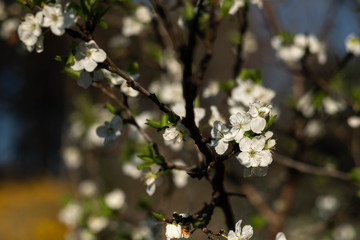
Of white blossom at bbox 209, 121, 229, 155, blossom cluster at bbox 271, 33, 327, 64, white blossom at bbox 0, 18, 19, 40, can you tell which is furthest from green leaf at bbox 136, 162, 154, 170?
white blossom at bbox 0, 18, 19, 40

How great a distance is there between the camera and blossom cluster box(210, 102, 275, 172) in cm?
101

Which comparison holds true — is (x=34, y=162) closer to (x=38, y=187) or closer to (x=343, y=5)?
(x=38, y=187)

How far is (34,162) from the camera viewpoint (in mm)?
16625

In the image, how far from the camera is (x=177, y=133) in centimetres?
111

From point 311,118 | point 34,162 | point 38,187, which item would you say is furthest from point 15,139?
point 311,118

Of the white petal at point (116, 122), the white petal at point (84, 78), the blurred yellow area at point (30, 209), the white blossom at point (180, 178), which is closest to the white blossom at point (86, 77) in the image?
the white petal at point (84, 78)

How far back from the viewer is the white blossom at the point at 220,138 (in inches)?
40.9

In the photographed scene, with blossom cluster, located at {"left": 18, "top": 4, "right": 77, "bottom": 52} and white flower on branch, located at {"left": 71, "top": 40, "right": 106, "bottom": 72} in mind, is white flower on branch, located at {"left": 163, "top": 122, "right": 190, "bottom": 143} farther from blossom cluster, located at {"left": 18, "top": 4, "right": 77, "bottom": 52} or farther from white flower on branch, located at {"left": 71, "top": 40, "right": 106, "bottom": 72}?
blossom cluster, located at {"left": 18, "top": 4, "right": 77, "bottom": 52}

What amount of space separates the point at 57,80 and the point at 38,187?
469 centimetres

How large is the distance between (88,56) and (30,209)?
11743 mm

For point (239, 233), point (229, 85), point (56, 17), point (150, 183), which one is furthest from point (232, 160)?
point (56, 17)

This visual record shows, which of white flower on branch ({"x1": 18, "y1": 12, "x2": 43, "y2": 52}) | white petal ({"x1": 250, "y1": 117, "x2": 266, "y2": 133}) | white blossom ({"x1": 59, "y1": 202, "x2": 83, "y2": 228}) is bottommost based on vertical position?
white flower on branch ({"x1": 18, "y1": 12, "x2": 43, "y2": 52})

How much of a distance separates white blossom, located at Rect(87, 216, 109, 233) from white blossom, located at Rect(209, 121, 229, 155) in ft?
4.28

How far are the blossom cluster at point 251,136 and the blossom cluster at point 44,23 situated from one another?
0.53m
